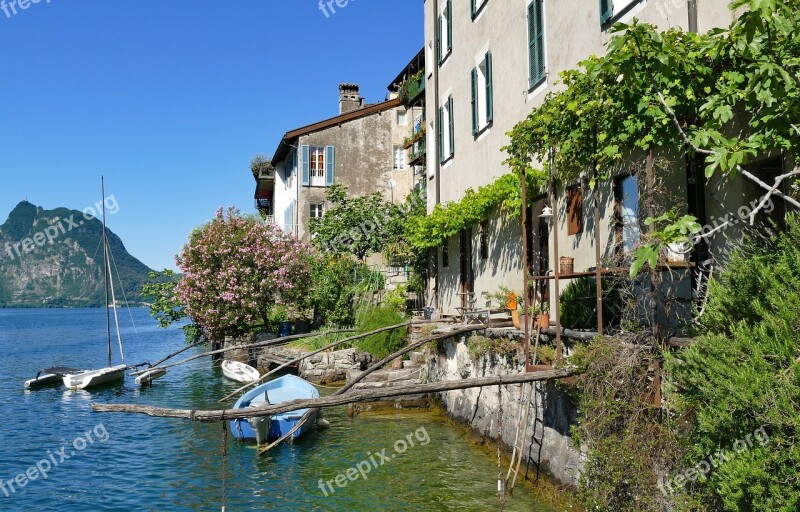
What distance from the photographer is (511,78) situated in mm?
14875

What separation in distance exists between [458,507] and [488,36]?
11.1 metres

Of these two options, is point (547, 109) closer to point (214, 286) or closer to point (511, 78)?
point (511, 78)

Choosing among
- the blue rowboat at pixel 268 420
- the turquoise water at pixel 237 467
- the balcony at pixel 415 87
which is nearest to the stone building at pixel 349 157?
the balcony at pixel 415 87

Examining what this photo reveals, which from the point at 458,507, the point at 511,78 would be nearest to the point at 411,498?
the point at 458,507

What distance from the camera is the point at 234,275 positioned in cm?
2822

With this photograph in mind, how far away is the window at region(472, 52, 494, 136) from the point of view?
16266 mm

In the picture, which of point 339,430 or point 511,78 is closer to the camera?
point 511,78

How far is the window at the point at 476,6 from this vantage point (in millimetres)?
16891

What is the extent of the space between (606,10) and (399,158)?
26887 millimetres

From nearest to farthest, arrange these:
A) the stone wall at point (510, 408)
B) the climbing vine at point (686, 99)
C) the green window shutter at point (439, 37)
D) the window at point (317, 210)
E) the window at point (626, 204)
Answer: the climbing vine at point (686, 99) < the stone wall at point (510, 408) < the window at point (626, 204) < the green window shutter at point (439, 37) < the window at point (317, 210)

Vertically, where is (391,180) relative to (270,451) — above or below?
above

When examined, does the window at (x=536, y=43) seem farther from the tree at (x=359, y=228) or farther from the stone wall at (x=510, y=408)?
the tree at (x=359, y=228)

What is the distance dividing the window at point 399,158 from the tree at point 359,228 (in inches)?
302

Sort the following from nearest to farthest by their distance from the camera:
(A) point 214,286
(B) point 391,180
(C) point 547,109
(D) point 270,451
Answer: (C) point 547,109 < (D) point 270,451 < (A) point 214,286 < (B) point 391,180
